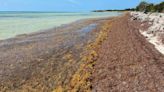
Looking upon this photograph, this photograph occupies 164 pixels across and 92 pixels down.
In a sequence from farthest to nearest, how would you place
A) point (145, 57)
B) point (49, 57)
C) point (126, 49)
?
point (126, 49) → point (49, 57) → point (145, 57)

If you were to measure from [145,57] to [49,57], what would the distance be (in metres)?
5.23

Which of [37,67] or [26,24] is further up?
[37,67]

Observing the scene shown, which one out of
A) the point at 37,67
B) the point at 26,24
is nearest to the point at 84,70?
the point at 37,67

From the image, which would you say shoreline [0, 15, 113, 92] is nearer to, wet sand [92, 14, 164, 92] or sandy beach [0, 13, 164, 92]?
sandy beach [0, 13, 164, 92]

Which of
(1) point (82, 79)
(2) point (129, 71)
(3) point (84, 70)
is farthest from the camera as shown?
(3) point (84, 70)

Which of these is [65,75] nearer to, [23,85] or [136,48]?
[23,85]

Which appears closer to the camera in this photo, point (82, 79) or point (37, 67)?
point (82, 79)

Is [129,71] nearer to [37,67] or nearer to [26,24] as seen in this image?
[37,67]

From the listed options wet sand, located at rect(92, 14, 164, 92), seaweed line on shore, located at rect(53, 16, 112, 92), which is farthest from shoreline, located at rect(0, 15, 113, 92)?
wet sand, located at rect(92, 14, 164, 92)

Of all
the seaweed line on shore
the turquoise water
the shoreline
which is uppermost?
the seaweed line on shore

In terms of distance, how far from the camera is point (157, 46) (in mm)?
20844

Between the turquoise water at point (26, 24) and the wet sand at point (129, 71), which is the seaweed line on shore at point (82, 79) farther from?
the turquoise water at point (26, 24)

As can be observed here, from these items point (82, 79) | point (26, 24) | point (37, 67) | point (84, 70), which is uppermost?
point (82, 79)

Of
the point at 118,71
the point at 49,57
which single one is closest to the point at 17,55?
the point at 49,57
